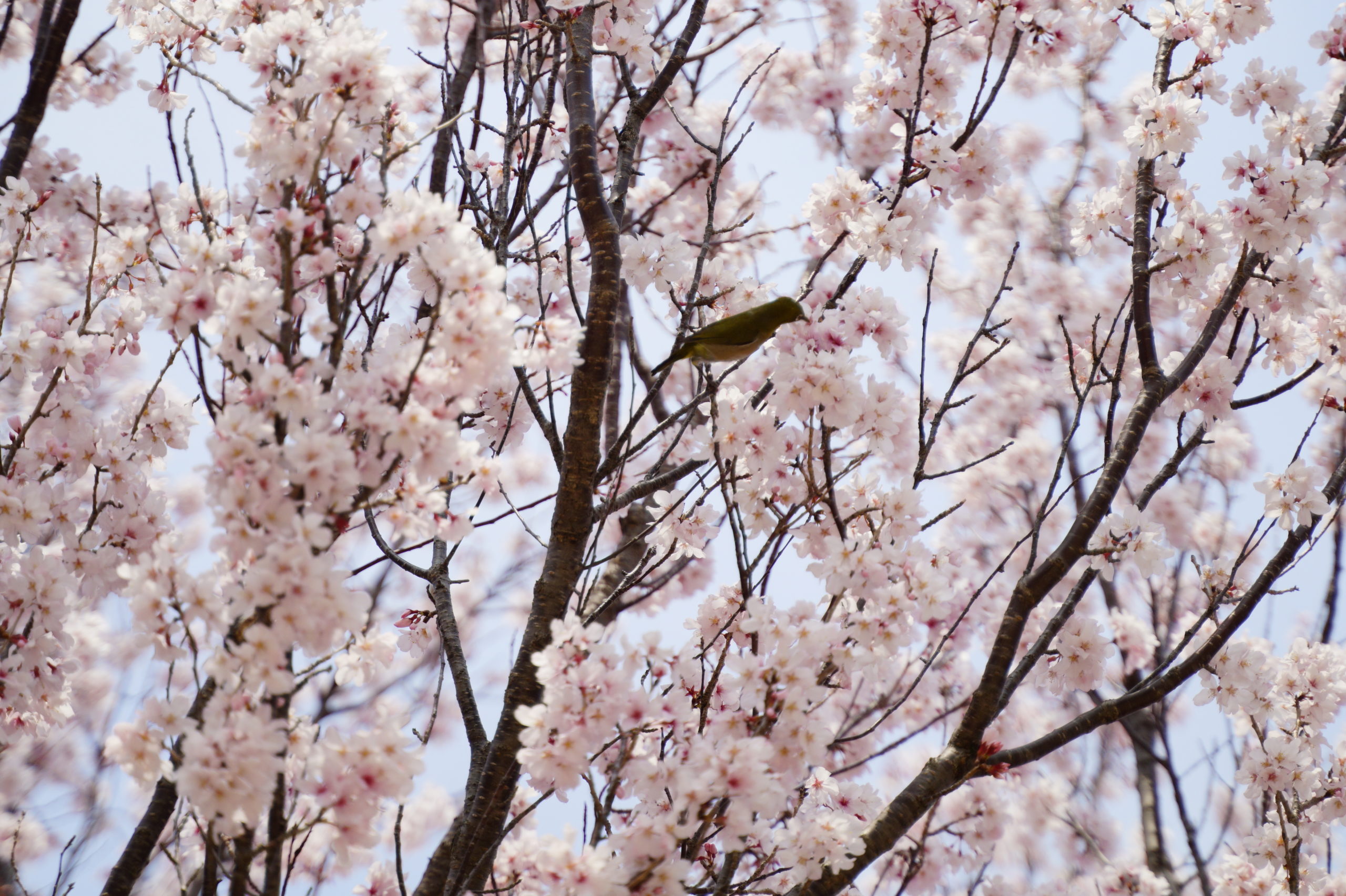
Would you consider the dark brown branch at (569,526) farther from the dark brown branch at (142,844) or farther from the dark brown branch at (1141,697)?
the dark brown branch at (1141,697)

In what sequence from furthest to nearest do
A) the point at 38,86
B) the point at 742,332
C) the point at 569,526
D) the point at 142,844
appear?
the point at 38,86
the point at 142,844
the point at 569,526
the point at 742,332

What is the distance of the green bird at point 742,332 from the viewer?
173cm

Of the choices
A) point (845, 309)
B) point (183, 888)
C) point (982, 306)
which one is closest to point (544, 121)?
point (845, 309)

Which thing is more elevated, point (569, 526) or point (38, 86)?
point (38, 86)

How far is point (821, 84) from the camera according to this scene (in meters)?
6.18

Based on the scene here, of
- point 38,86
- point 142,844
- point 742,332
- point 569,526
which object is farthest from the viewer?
point 38,86

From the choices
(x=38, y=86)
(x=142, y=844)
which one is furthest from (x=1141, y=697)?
(x=38, y=86)

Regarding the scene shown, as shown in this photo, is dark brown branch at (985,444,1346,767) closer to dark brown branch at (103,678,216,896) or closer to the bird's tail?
the bird's tail

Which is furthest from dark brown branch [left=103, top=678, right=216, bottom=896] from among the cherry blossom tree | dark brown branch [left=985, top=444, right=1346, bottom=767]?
dark brown branch [left=985, top=444, right=1346, bottom=767]

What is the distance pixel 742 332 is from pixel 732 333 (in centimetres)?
2

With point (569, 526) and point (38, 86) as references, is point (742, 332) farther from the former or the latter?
point (38, 86)

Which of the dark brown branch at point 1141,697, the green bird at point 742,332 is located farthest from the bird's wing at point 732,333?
the dark brown branch at point 1141,697

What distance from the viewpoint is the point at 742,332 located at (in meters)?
1.75

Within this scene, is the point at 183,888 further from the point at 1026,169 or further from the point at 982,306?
the point at 1026,169
